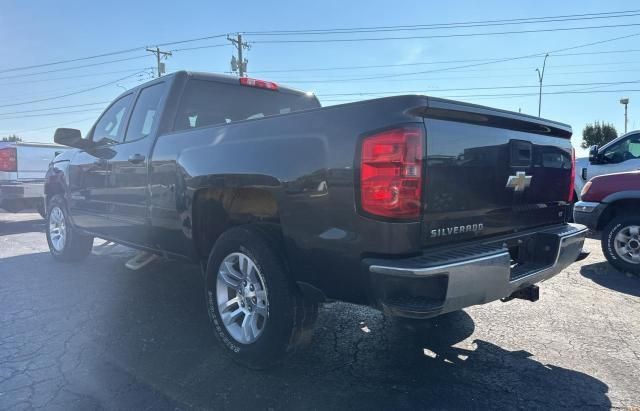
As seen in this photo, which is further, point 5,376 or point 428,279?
point 5,376

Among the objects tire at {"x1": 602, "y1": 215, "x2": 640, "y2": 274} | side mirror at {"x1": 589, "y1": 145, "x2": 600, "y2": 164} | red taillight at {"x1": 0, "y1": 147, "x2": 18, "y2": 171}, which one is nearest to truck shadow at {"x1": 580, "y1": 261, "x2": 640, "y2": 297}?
tire at {"x1": 602, "y1": 215, "x2": 640, "y2": 274}

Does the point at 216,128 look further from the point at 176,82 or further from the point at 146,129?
the point at 146,129

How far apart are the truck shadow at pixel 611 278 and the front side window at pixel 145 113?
17.0 feet

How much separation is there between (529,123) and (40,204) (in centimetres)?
1049

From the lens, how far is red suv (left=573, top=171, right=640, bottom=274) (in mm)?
5590

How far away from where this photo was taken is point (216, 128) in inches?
130

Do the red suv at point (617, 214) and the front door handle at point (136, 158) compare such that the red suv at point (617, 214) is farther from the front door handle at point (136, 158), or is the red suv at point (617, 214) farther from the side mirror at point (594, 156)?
the front door handle at point (136, 158)

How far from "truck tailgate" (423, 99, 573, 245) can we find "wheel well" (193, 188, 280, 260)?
3.64 feet

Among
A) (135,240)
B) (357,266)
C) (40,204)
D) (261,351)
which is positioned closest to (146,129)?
(135,240)

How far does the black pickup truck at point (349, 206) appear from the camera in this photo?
2.27m

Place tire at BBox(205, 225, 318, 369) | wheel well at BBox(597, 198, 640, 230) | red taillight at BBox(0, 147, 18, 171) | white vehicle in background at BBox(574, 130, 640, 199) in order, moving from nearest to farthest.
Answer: tire at BBox(205, 225, 318, 369) → wheel well at BBox(597, 198, 640, 230) → white vehicle in background at BBox(574, 130, 640, 199) → red taillight at BBox(0, 147, 18, 171)

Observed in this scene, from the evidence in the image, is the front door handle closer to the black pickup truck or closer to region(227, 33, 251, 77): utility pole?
the black pickup truck

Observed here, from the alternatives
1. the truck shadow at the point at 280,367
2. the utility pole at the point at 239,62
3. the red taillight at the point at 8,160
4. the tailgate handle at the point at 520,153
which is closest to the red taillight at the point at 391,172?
the tailgate handle at the point at 520,153

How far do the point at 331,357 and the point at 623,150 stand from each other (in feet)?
25.4
